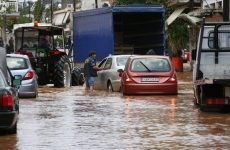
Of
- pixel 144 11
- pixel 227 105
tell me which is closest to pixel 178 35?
pixel 144 11

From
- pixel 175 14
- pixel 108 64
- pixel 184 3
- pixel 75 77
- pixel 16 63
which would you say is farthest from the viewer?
pixel 184 3

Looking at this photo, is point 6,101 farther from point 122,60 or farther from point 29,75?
point 122,60

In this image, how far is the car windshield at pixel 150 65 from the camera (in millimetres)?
27078

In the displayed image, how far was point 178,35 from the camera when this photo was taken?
58.9m

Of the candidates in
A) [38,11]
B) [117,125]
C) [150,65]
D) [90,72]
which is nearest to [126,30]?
[90,72]

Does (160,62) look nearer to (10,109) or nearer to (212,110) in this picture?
(212,110)

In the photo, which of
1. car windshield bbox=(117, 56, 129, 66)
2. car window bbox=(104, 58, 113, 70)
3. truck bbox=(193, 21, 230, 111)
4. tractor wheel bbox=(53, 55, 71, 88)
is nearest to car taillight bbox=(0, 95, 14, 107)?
truck bbox=(193, 21, 230, 111)

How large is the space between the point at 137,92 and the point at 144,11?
894 cm

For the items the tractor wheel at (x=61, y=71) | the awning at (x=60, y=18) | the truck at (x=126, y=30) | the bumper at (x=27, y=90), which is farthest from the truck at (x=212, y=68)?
the awning at (x=60, y=18)

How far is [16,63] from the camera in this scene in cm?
2608

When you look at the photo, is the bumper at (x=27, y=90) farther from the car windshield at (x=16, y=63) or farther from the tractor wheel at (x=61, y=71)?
the tractor wheel at (x=61, y=71)

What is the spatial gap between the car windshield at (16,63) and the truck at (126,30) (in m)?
9.26

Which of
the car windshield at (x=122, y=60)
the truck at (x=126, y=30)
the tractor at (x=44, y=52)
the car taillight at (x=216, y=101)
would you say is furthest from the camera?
the truck at (x=126, y=30)

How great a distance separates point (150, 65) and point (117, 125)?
1031 centimetres
